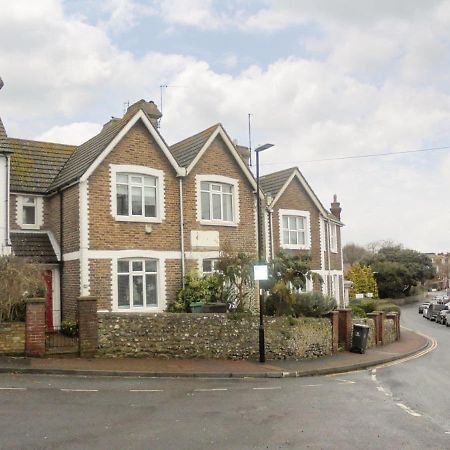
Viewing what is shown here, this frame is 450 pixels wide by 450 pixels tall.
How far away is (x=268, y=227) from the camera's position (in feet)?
90.1

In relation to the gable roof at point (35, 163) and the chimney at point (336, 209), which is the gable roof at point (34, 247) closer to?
the gable roof at point (35, 163)

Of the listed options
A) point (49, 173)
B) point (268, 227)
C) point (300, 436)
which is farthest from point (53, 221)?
point (300, 436)

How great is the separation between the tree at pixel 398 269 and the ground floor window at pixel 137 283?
65.4 metres

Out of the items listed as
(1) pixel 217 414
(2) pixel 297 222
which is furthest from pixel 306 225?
(1) pixel 217 414

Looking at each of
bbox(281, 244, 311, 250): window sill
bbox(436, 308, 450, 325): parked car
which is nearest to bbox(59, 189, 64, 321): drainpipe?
bbox(281, 244, 311, 250): window sill

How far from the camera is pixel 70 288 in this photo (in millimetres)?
20172

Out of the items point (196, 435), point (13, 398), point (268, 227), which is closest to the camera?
point (196, 435)

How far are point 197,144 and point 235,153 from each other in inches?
65.9

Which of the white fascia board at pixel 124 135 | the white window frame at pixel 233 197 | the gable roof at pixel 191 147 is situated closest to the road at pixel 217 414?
the white fascia board at pixel 124 135

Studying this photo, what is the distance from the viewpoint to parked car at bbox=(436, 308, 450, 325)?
5157 centimetres

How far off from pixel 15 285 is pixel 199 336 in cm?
591

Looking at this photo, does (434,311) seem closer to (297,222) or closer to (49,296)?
(297,222)

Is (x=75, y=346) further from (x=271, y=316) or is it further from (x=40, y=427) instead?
(x=40, y=427)

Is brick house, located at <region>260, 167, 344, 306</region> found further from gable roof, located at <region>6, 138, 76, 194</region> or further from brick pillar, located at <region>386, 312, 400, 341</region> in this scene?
gable roof, located at <region>6, 138, 76, 194</region>
